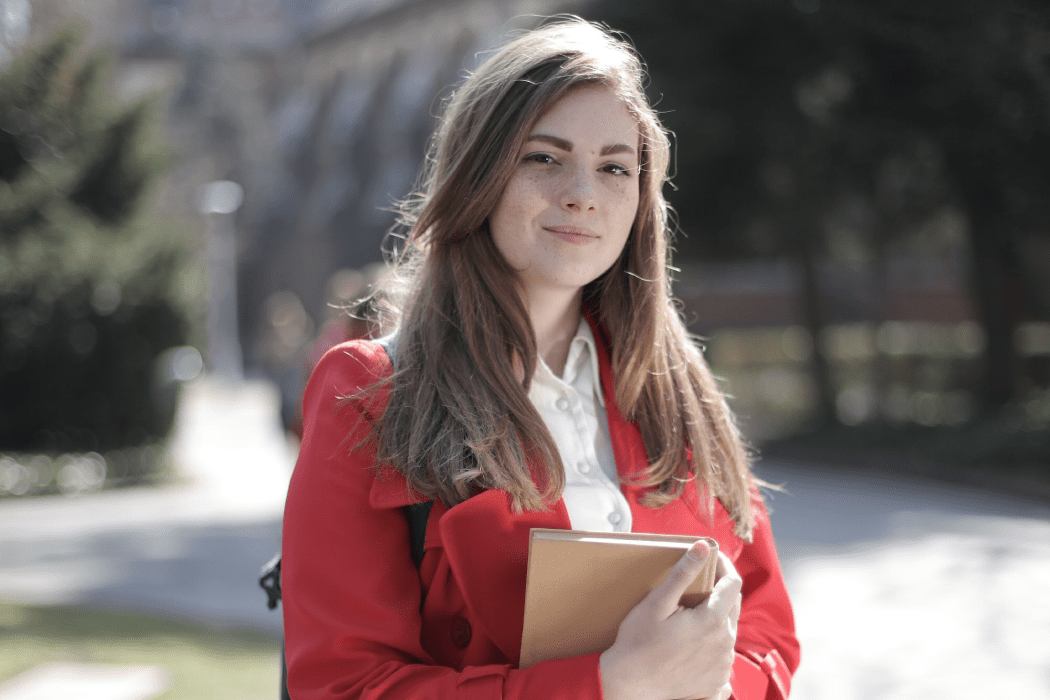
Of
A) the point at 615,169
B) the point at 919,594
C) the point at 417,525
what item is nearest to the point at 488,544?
the point at 417,525

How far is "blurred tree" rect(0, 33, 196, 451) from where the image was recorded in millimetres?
14180

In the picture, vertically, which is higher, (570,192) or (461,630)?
(570,192)

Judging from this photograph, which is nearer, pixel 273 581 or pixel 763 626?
pixel 763 626

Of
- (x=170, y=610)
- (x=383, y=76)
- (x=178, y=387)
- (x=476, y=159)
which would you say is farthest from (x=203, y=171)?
(x=476, y=159)

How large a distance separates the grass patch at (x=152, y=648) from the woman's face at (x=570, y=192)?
3886 millimetres

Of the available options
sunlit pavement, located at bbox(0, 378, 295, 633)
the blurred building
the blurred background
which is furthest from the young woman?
the blurred building

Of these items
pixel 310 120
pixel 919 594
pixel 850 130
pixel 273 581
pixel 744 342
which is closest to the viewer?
pixel 273 581

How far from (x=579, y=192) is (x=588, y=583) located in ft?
2.25

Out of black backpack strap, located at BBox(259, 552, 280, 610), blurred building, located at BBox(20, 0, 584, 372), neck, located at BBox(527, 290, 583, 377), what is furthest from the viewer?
blurred building, located at BBox(20, 0, 584, 372)

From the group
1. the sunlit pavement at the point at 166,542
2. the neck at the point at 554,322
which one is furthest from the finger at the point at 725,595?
the sunlit pavement at the point at 166,542

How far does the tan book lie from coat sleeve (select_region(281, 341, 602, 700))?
0.19 feet

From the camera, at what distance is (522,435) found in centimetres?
175

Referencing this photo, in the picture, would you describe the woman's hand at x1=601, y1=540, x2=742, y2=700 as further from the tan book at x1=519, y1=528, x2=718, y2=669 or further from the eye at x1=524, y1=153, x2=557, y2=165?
the eye at x1=524, y1=153, x2=557, y2=165

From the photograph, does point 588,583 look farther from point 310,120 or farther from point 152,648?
point 310,120
